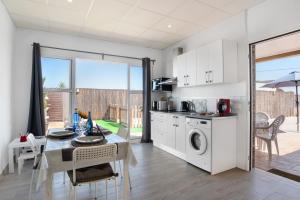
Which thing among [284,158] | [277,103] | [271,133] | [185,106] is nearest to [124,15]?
[185,106]

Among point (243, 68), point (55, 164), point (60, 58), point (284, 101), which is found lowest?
point (55, 164)

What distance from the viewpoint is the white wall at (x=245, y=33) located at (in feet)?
8.24

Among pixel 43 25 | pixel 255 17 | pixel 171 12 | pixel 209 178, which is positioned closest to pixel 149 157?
pixel 209 178

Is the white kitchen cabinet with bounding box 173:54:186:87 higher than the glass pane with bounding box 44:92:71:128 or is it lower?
higher

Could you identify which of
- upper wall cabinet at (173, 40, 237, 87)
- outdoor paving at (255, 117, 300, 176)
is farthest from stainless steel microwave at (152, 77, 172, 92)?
outdoor paving at (255, 117, 300, 176)

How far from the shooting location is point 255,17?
2.88 meters

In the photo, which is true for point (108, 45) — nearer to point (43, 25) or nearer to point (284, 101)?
point (43, 25)

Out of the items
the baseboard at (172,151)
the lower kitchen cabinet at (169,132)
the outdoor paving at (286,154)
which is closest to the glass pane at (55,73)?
the lower kitchen cabinet at (169,132)

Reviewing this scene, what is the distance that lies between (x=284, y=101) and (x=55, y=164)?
5734mm

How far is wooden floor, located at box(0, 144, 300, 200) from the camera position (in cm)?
222

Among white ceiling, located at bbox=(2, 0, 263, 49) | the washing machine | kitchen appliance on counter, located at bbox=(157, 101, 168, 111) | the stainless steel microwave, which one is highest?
white ceiling, located at bbox=(2, 0, 263, 49)

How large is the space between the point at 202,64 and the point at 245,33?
891mm

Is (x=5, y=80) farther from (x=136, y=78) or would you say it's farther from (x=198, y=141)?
(x=198, y=141)

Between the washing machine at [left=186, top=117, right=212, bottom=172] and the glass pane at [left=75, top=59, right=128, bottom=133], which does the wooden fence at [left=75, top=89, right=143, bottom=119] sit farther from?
the washing machine at [left=186, top=117, right=212, bottom=172]
